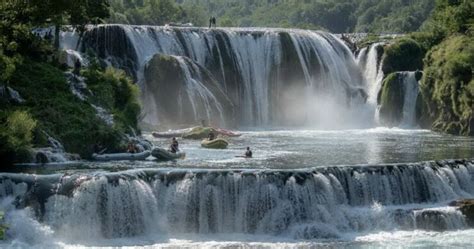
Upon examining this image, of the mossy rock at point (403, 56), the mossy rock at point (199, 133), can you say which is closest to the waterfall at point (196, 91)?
the mossy rock at point (199, 133)

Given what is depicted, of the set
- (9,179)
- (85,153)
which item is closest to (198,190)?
(9,179)

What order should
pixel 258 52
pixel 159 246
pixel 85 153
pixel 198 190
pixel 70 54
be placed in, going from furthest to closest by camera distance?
pixel 258 52, pixel 70 54, pixel 85 153, pixel 198 190, pixel 159 246

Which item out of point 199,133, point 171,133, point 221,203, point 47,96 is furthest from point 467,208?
point 171,133

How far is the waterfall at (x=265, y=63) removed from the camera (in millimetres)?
56688

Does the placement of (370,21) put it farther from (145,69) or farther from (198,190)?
(198,190)

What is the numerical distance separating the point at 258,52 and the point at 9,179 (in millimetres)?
34721

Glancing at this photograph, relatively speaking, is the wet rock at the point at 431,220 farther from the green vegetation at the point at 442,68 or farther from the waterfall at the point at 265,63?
the waterfall at the point at 265,63

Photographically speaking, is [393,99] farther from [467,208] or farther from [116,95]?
[467,208]

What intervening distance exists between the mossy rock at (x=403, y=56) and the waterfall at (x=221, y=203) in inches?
1276

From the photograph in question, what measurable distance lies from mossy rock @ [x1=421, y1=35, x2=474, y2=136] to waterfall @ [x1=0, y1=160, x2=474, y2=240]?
2313cm

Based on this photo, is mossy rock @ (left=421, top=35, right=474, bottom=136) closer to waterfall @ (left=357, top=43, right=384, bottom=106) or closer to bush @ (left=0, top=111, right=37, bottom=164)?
waterfall @ (left=357, top=43, right=384, bottom=106)

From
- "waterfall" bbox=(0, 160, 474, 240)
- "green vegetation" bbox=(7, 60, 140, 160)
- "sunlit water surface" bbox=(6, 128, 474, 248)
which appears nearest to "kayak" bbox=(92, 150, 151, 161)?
"sunlit water surface" bbox=(6, 128, 474, 248)

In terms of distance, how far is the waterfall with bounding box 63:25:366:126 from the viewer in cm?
5669

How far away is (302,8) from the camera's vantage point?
622 feet
